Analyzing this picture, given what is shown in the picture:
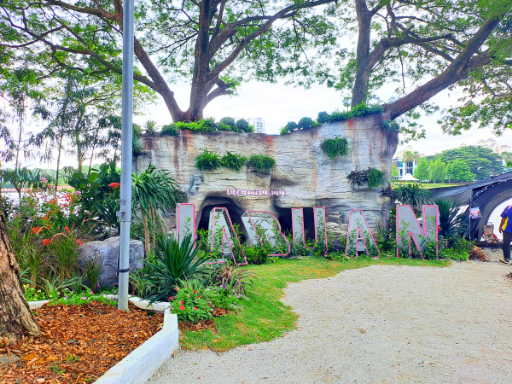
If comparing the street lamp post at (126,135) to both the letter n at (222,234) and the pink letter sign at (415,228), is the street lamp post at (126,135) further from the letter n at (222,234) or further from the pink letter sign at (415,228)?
the pink letter sign at (415,228)

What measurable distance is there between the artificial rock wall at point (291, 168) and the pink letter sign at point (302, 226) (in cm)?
53

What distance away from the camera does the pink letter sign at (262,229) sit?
991 centimetres

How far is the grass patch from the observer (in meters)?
3.85

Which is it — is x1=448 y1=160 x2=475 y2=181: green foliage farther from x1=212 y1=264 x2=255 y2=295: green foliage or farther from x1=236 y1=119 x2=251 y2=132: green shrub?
x1=212 y1=264 x2=255 y2=295: green foliage

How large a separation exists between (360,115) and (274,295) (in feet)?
25.5

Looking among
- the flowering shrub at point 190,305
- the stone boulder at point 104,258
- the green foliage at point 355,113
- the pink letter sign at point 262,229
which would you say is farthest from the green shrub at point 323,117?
the flowering shrub at point 190,305

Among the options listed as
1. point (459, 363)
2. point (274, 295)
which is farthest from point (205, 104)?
point (459, 363)

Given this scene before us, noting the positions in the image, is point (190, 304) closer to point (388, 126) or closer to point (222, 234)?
point (222, 234)

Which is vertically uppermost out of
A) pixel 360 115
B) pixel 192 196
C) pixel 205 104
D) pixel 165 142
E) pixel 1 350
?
pixel 205 104

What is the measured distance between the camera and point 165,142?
1039cm

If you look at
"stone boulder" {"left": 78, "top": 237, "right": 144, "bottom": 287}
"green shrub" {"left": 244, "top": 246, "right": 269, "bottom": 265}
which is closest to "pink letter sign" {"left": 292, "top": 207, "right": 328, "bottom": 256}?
"green shrub" {"left": 244, "top": 246, "right": 269, "bottom": 265}

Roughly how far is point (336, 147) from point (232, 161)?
3.72m

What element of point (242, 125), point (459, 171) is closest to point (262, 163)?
point (242, 125)

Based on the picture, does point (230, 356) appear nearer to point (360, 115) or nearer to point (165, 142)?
point (165, 142)
